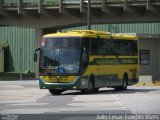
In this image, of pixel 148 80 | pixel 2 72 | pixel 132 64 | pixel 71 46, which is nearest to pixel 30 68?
pixel 2 72

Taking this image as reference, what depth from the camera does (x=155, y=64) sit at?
52219mm

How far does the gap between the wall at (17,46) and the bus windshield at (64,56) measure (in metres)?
41.3

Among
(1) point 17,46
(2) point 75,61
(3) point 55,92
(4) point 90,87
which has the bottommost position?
(3) point 55,92

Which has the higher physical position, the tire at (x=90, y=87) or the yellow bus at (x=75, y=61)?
the yellow bus at (x=75, y=61)

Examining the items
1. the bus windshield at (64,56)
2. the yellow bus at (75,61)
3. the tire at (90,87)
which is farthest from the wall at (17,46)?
the bus windshield at (64,56)

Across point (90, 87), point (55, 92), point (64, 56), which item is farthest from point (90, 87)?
point (64, 56)

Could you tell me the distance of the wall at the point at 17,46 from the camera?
72.3 m

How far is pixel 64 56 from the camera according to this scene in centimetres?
3042

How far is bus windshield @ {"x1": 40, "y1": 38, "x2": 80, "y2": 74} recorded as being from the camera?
30359mm

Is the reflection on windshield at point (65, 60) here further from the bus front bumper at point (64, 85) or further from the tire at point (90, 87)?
the tire at point (90, 87)

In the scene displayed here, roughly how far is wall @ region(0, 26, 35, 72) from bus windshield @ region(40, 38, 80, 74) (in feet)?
136

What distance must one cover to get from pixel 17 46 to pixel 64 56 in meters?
44.1

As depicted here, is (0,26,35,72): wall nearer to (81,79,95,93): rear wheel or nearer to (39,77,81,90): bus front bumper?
(81,79,95,93): rear wheel

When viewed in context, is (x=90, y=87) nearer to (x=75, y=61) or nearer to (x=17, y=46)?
(x=75, y=61)
